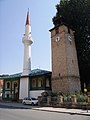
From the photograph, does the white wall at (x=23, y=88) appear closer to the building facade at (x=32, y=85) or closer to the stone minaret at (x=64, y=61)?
the building facade at (x=32, y=85)

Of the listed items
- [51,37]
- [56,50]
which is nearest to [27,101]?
[56,50]

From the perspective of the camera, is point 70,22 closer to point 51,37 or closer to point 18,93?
point 51,37

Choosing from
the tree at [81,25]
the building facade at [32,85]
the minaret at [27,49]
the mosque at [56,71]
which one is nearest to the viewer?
the mosque at [56,71]

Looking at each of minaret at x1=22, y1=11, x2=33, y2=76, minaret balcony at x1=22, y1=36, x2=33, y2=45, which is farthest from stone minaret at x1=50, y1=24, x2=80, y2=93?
minaret at x1=22, y1=11, x2=33, y2=76

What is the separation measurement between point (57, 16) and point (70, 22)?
3626 millimetres

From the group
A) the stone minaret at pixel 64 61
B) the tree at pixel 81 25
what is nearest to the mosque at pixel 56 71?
the stone minaret at pixel 64 61

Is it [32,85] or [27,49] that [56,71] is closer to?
[32,85]

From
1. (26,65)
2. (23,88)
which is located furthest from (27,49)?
(23,88)

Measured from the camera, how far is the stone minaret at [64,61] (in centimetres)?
2953

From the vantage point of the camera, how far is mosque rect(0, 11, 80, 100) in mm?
29938

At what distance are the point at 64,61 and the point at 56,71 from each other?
244 cm

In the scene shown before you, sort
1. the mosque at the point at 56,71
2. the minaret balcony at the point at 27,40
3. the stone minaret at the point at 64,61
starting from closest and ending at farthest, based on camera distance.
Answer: the stone minaret at the point at 64,61, the mosque at the point at 56,71, the minaret balcony at the point at 27,40

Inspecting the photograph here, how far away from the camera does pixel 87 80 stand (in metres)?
33.7

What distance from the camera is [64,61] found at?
30.4 metres
